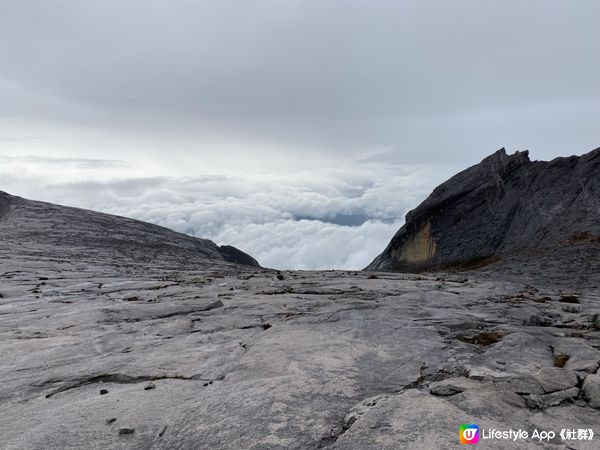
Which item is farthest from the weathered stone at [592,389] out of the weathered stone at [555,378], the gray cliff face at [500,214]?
the gray cliff face at [500,214]

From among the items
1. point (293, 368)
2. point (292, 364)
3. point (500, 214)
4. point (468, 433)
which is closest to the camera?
point (468, 433)

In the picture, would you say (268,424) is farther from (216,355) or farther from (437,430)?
(216,355)

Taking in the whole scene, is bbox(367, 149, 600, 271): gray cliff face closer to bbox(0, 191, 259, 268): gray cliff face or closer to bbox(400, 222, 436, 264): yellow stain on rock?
bbox(400, 222, 436, 264): yellow stain on rock

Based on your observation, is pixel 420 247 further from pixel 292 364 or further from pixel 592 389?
pixel 592 389

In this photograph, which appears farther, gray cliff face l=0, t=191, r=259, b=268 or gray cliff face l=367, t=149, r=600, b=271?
gray cliff face l=367, t=149, r=600, b=271

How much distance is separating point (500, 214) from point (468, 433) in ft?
127

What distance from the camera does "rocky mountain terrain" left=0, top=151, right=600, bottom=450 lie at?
596cm

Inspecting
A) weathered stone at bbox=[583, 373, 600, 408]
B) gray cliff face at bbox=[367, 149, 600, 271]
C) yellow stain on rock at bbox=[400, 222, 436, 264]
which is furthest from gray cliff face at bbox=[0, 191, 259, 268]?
weathered stone at bbox=[583, 373, 600, 408]

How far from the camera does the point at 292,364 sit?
27.1ft

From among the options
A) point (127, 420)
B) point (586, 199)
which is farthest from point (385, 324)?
point (586, 199)

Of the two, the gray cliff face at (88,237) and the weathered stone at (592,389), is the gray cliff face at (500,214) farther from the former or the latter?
the weathered stone at (592,389)

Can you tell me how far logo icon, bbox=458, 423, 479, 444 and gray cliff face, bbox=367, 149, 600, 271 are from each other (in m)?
29.0

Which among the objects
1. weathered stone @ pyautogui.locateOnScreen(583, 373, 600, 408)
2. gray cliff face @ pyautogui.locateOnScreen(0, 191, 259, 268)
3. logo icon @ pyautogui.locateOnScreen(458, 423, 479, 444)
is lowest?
logo icon @ pyautogui.locateOnScreen(458, 423, 479, 444)

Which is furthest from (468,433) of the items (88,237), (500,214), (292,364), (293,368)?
(500,214)
